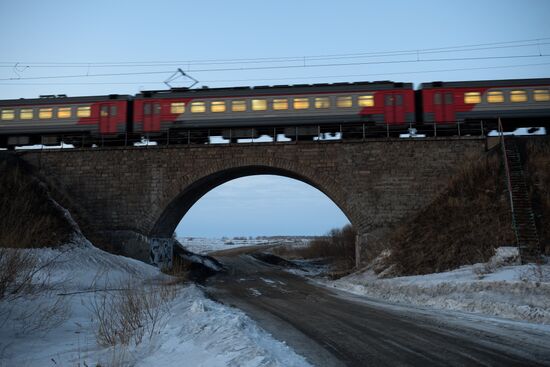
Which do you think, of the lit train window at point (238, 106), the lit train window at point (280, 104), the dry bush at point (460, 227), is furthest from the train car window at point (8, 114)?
the dry bush at point (460, 227)

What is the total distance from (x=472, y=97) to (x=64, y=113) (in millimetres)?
25021

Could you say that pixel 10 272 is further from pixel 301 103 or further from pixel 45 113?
pixel 45 113

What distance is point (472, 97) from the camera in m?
23.3

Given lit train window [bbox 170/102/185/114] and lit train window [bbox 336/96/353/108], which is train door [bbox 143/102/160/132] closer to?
lit train window [bbox 170/102/185/114]

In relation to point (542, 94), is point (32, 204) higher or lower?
lower

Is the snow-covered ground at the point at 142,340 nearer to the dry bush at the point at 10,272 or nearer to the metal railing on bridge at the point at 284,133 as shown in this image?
the dry bush at the point at 10,272

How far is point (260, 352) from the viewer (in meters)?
5.26

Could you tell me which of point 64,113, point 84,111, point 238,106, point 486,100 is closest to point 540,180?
point 486,100

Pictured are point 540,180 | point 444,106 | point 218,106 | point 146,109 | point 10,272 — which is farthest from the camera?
point 146,109

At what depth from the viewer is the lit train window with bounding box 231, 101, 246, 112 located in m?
24.6

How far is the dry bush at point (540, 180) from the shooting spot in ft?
51.4

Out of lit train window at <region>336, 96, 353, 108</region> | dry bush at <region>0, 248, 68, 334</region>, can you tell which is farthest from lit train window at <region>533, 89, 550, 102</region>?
dry bush at <region>0, 248, 68, 334</region>

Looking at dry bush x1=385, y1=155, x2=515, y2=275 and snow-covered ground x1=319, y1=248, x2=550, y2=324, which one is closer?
snow-covered ground x1=319, y1=248, x2=550, y2=324

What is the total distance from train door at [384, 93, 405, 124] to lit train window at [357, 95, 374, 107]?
0.90 metres
